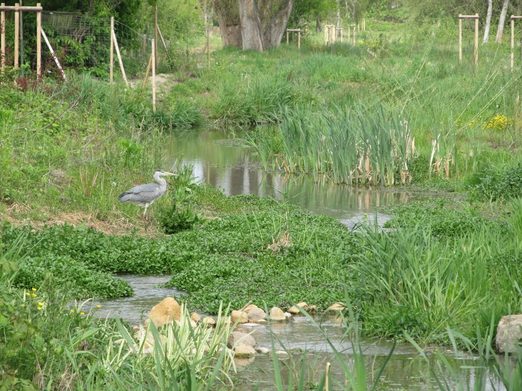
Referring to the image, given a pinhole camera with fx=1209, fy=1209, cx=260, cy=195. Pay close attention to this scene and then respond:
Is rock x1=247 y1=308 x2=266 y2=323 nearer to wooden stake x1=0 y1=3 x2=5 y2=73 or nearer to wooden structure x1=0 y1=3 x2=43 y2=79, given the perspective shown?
wooden stake x1=0 y1=3 x2=5 y2=73

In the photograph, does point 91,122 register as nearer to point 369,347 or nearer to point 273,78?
point 369,347

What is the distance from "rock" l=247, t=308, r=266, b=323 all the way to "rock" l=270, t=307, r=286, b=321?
0.26ft

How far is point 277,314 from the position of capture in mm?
9945

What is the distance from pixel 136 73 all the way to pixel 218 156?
11390 millimetres

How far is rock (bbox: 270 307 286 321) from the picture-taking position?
9898 mm

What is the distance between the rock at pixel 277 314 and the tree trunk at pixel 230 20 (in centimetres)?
3646

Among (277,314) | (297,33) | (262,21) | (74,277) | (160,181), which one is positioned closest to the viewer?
(277,314)

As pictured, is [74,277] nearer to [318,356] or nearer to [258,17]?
[318,356]

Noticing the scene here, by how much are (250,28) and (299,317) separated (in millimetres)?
35016

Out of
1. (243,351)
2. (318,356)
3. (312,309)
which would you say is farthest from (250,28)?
(318,356)

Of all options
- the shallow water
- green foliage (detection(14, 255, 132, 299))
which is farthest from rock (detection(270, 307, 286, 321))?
the shallow water

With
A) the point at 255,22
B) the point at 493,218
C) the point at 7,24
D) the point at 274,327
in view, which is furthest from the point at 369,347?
the point at 255,22

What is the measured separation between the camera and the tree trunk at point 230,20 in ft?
151

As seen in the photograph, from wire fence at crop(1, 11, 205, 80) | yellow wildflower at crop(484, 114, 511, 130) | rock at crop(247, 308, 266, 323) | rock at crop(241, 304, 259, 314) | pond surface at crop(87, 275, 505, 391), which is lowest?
pond surface at crop(87, 275, 505, 391)
